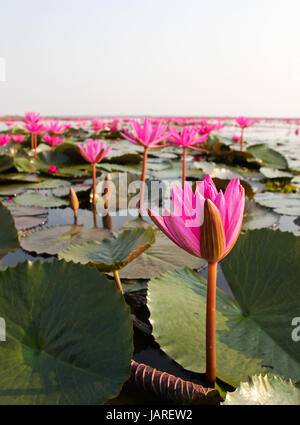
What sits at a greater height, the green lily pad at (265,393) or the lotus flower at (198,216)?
the lotus flower at (198,216)

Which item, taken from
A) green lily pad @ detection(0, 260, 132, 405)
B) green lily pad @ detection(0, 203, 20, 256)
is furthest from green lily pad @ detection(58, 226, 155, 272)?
green lily pad @ detection(0, 260, 132, 405)

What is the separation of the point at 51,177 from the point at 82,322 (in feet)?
9.78

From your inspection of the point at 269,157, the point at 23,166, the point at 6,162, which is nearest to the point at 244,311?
the point at 6,162

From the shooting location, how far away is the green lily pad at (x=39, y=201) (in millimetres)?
2406

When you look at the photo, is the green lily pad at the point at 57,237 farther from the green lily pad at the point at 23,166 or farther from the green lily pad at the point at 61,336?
the green lily pad at the point at 23,166

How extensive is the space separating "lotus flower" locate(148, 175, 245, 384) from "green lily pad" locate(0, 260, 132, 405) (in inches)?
9.3

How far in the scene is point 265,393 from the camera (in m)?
0.56

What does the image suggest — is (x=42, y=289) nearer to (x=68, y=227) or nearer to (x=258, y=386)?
(x=258, y=386)

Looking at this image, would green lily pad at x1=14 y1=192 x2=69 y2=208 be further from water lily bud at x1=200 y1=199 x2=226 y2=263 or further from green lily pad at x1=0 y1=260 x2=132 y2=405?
water lily bud at x1=200 y1=199 x2=226 y2=263

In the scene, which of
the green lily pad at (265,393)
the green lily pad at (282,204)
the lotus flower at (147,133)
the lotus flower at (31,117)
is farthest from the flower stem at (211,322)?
the lotus flower at (31,117)

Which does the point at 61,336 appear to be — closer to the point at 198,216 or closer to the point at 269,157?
the point at 198,216

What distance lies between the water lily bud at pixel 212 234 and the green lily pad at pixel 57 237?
1.17m

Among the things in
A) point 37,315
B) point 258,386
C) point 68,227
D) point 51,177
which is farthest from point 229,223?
point 51,177

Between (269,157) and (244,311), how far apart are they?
148 inches
